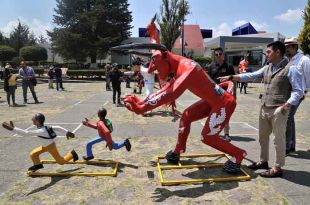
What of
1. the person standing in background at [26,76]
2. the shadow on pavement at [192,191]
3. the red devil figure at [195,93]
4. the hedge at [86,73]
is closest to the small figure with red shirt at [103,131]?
the red devil figure at [195,93]

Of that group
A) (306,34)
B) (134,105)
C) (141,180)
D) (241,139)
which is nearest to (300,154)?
(241,139)

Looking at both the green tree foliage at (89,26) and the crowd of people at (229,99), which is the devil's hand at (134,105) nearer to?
the crowd of people at (229,99)

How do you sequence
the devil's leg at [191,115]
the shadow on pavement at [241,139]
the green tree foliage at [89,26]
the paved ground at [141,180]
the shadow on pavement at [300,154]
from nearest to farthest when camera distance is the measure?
the paved ground at [141,180]
the devil's leg at [191,115]
the shadow on pavement at [300,154]
the shadow on pavement at [241,139]
the green tree foliage at [89,26]

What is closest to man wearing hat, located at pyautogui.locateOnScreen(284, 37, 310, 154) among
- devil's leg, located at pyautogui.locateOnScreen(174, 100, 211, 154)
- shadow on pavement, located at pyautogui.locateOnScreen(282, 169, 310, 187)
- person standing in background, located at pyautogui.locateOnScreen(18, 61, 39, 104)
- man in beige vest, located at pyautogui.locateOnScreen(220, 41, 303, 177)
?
man in beige vest, located at pyautogui.locateOnScreen(220, 41, 303, 177)

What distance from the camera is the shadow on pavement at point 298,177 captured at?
508 centimetres

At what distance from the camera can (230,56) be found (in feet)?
130

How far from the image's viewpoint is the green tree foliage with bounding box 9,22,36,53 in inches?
2586

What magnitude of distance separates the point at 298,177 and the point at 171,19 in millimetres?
29779

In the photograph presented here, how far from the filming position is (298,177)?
5297 millimetres

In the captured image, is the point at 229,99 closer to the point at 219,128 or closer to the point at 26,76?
the point at 219,128

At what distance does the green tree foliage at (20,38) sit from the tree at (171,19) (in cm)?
4011

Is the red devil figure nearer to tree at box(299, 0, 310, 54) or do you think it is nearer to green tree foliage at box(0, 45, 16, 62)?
tree at box(299, 0, 310, 54)

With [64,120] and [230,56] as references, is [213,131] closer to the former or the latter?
[64,120]

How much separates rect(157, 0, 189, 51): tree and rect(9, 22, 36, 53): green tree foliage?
40.1m
